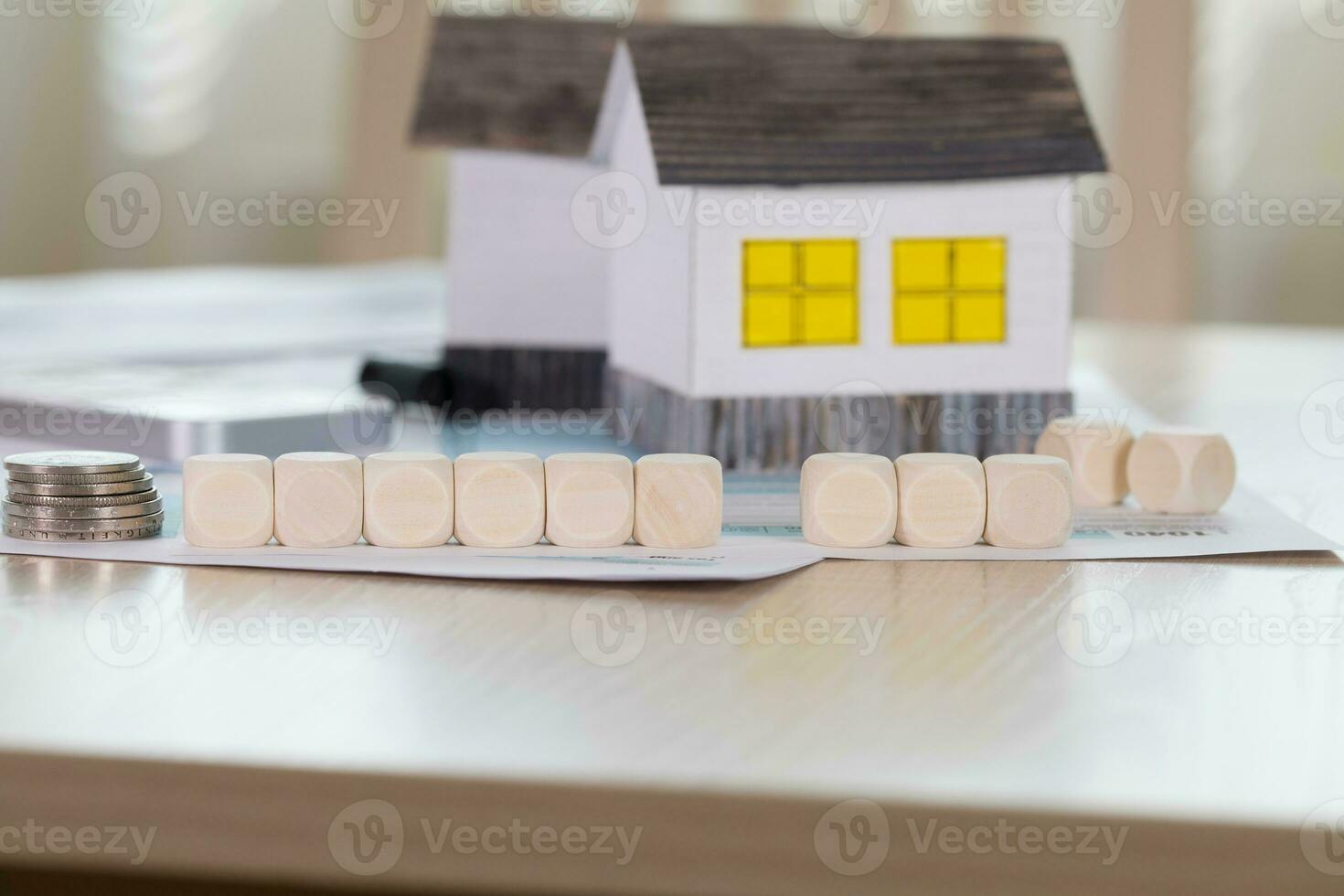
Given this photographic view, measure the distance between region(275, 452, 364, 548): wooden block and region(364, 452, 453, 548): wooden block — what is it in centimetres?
1

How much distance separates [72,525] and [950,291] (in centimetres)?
80

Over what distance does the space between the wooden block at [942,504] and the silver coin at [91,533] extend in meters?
0.52

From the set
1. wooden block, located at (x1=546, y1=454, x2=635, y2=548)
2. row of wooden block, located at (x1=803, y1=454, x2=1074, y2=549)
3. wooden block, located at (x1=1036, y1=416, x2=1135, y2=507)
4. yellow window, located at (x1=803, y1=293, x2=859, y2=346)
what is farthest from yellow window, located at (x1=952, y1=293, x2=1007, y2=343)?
wooden block, located at (x1=546, y1=454, x2=635, y2=548)

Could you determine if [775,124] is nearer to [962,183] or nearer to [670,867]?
[962,183]

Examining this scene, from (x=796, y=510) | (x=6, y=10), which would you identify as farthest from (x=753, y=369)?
(x=6, y=10)

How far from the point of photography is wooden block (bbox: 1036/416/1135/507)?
111cm

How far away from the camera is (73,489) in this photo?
0.92 m

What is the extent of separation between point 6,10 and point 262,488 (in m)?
3.11

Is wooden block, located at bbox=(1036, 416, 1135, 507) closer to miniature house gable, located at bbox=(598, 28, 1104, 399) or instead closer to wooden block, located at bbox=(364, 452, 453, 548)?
miniature house gable, located at bbox=(598, 28, 1104, 399)

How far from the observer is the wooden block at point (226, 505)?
0.89 metres

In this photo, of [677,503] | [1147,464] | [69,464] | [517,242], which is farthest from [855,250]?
[69,464]

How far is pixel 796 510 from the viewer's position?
108 centimetres

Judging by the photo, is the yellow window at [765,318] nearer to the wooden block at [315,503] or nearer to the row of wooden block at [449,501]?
the row of wooden block at [449,501]

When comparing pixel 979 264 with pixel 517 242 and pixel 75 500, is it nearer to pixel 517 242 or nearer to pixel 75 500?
pixel 517 242
